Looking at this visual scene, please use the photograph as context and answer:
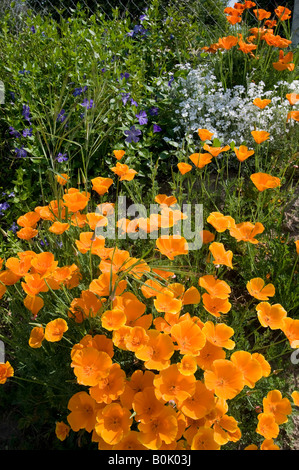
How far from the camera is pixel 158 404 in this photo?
125 centimetres

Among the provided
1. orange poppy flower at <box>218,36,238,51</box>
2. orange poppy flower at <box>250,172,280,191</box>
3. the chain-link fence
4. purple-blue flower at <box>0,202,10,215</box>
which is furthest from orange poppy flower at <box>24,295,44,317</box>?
the chain-link fence

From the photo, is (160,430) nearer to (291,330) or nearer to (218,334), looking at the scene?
(218,334)

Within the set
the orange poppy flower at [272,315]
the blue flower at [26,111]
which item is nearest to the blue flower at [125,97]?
the blue flower at [26,111]

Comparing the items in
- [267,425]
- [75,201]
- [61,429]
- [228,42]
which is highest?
[228,42]

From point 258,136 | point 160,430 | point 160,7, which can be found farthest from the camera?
point 160,7

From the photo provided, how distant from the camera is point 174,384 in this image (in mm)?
1247

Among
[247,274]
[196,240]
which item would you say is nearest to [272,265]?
[247,274]

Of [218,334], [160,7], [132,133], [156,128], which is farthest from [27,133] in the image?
[160,7]

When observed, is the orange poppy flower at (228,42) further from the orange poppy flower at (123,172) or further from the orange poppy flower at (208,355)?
the orange poppy flower at (208,355)

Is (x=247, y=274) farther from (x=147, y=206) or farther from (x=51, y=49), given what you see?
(x=51, y=49)

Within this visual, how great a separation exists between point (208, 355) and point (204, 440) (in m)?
0.25

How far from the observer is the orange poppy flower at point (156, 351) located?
1.26m

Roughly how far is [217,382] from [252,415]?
523 millimetres

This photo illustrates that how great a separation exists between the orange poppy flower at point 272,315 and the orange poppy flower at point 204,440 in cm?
40
